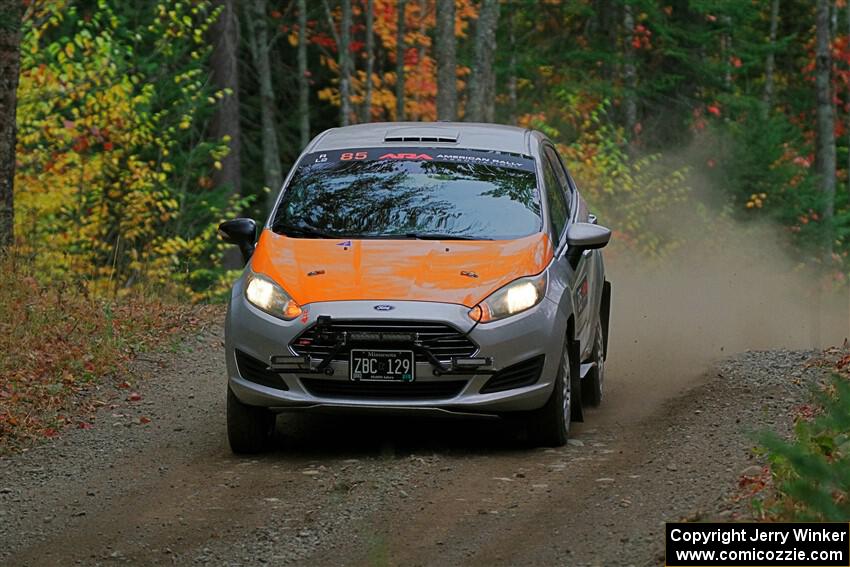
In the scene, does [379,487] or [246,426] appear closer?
[379,487]

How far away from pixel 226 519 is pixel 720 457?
10.1 feet

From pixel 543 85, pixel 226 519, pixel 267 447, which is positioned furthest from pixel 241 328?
pixel 543 85

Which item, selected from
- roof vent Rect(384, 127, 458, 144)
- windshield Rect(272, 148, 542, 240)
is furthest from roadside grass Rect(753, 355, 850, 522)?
roof vent Rect(384, 127, 458, 144)

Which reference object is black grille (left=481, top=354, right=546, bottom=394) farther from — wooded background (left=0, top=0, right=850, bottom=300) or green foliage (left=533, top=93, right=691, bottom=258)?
green foliage (left=533, top=93, right=691, bottom=258)

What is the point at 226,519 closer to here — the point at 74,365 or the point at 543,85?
the point at 74,365

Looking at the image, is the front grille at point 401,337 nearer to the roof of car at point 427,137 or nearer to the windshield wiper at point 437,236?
the windshield wiper at point 437,236

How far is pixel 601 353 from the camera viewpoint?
1203cm

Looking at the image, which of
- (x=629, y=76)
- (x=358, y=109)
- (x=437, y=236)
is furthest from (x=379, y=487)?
(x=358, y=109)

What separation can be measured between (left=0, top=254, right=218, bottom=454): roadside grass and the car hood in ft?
7.72

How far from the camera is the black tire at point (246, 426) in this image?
9516 mm

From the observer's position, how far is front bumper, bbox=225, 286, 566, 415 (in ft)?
29.6

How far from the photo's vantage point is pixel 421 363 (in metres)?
9.02

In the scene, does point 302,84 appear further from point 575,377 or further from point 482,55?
point 575,377

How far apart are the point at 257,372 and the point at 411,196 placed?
5.96ft
